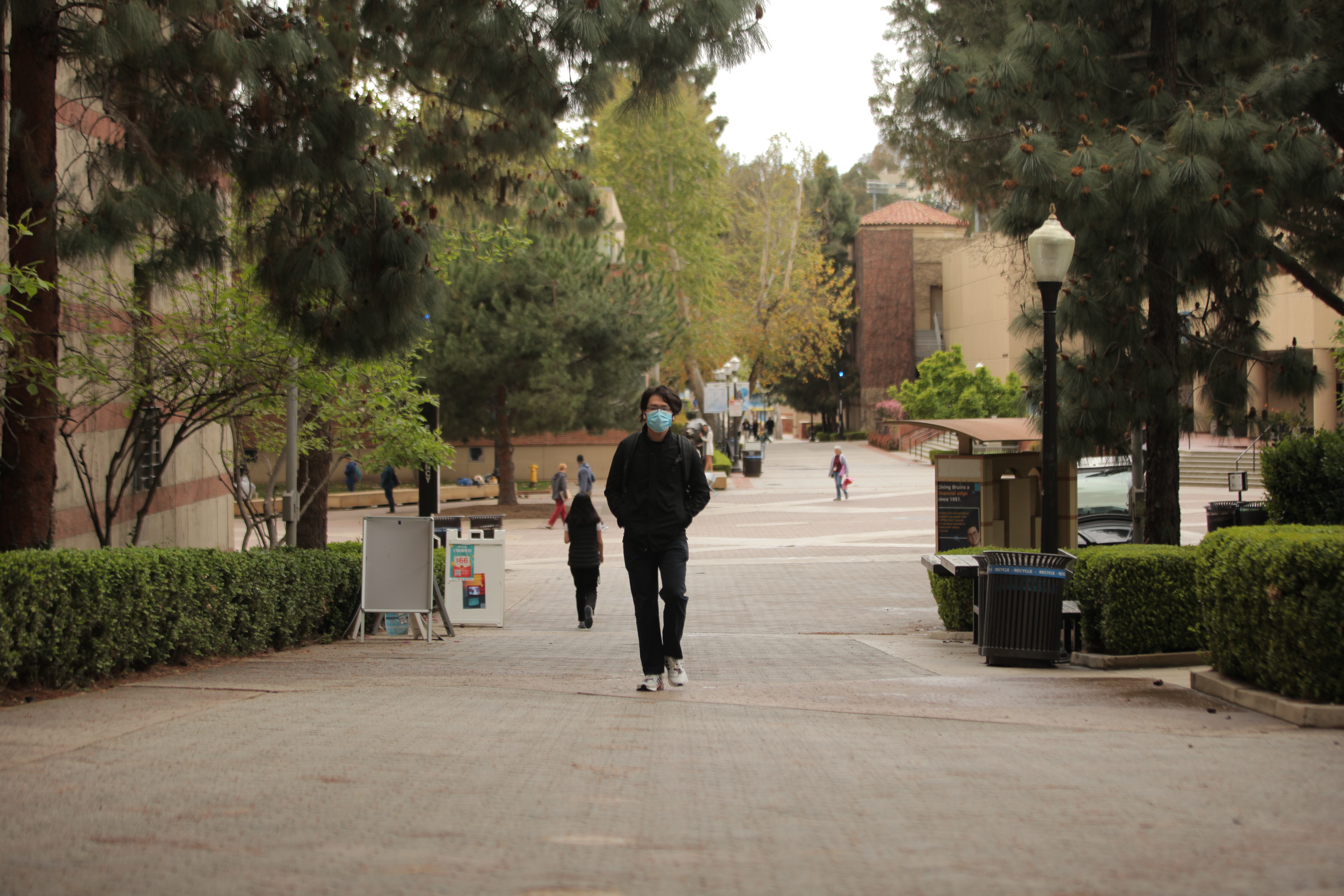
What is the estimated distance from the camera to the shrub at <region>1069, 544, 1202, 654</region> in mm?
8766

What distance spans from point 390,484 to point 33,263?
75.9ft

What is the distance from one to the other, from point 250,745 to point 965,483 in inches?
439

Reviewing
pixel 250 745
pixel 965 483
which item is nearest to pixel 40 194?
pixel 250 745

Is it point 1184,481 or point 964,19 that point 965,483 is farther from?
point 1184,481

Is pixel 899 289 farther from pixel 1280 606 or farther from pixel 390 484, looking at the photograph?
pixel 1280 606

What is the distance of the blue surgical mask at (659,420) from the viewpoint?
6.84 m

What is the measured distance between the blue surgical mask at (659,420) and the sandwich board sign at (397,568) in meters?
4.85

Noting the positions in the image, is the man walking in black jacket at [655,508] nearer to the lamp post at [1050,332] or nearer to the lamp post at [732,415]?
the lamp post at [1050,332]

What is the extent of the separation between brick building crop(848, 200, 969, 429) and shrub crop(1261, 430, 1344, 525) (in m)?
59.7

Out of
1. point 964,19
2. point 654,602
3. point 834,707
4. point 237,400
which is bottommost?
point 834,707

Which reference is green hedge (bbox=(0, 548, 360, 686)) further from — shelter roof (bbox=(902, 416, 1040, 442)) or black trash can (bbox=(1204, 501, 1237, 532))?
black trash can (bbox=(1204, 501, 1237, 532))

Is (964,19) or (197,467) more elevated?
(964,19)

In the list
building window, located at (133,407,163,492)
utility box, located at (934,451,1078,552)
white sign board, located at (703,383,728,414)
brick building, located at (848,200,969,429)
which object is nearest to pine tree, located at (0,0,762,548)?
building window, located at (133,407,163,492)

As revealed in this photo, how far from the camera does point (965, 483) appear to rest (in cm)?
1483
